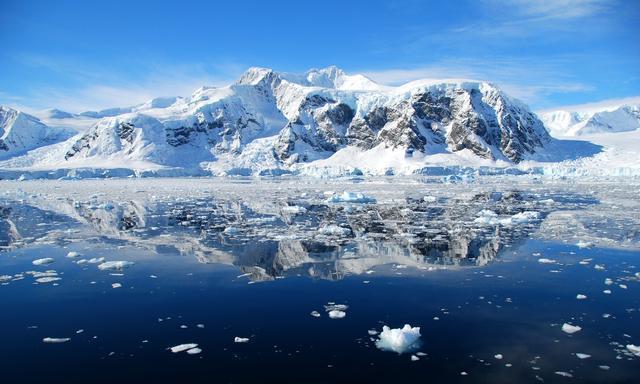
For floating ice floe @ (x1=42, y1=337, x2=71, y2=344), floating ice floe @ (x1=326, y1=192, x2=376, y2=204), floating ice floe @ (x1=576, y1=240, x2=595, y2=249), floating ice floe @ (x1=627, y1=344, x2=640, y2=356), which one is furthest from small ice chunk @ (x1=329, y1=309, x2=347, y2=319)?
floating ice floe @ (x1=326, y1=192, x2=376, y2=204)

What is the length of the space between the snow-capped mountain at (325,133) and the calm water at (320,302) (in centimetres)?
10858

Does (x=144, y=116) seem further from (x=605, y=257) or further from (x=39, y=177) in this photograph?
(x=605, y=257)

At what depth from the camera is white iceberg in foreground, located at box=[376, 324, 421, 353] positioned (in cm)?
Result: 781

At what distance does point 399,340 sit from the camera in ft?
25.6

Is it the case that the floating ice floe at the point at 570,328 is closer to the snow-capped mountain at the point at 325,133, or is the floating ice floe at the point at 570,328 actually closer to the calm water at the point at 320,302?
the calm water at the point at 320,302

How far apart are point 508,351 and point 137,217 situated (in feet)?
73.3

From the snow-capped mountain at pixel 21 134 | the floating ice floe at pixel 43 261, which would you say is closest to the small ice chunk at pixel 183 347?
the floating ice floe at pixel 43 261

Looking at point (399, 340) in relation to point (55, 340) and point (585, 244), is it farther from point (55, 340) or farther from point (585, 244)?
point (585, 244)

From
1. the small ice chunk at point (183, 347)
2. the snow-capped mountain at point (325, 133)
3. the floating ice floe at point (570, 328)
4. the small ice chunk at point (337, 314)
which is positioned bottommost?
the floating ice floe at point (570, 328)

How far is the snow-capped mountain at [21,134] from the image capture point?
174625mm

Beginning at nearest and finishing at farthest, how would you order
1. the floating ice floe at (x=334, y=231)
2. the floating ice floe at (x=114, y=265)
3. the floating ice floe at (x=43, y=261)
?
the floating ice floe at (x=114, y=265) → the floating ice floe at (x=43, y=261) → the floating ice floe at (x=334, y=231)

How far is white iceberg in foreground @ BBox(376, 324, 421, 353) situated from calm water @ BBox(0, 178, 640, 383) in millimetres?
184

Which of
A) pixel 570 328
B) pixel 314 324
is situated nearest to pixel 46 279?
pixel 314 324

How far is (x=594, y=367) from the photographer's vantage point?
23.3 feet
